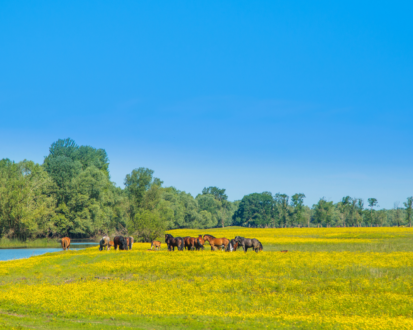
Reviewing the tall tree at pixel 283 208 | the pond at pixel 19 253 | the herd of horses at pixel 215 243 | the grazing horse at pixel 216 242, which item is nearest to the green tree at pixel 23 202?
the pond at pixel 19 253

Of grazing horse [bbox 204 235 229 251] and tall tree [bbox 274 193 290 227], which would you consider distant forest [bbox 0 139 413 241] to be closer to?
grazing horse [bbox 204 235 229 251]

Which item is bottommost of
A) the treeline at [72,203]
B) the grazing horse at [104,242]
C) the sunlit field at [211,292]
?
the sunlit field at [211,292]

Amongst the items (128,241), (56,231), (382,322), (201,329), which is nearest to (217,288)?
(201,329)

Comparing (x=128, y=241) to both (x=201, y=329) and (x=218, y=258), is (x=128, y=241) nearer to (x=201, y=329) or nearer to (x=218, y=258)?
(x=218, y=258)

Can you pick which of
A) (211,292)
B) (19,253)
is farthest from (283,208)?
(211,292)

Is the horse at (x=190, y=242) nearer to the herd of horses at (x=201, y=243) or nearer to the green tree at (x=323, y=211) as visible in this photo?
the herd of horses at (x=201, y=243)

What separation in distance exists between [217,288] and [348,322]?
32.5 ft

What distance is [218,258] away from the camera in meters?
35.2

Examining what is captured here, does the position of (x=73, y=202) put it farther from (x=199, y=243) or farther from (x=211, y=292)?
(x=211, y=292)

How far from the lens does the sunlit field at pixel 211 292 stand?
18.1 metres

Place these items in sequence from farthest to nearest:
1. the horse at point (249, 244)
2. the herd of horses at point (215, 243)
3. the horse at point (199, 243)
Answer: the horse at point (199, 243)
the herd of horses at point (215, 243)
the horse at point (249, 244)

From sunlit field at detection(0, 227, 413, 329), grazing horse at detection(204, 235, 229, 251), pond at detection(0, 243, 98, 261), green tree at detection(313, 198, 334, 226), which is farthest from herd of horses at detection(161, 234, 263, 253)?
green tree at detection(313, 198, 334, 226)

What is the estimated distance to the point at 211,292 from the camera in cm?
2452

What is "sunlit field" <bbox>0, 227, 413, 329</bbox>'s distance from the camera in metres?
18.1
